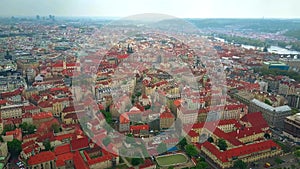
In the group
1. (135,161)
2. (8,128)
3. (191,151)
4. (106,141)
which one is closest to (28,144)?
(8,128)

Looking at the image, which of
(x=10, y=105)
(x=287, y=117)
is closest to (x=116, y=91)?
Result: (x=10, y=105)

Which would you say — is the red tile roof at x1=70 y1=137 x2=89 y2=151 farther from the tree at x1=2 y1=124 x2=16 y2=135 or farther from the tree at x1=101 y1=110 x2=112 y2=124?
the tree at x1=2 y1=124 x2=16 y2=135

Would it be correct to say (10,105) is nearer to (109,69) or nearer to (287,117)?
(109,69)

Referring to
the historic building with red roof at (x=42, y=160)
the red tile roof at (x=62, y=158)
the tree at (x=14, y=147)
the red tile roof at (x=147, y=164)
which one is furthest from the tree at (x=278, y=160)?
the tree at (x=14, y=147)

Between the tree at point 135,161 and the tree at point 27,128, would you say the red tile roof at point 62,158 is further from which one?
the tree at point 27,128

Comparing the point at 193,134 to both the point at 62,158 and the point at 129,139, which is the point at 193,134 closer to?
the point at 129,139

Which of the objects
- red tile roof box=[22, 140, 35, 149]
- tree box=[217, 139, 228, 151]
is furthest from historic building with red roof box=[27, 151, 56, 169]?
tree box=[217, 139, 228, 151]
